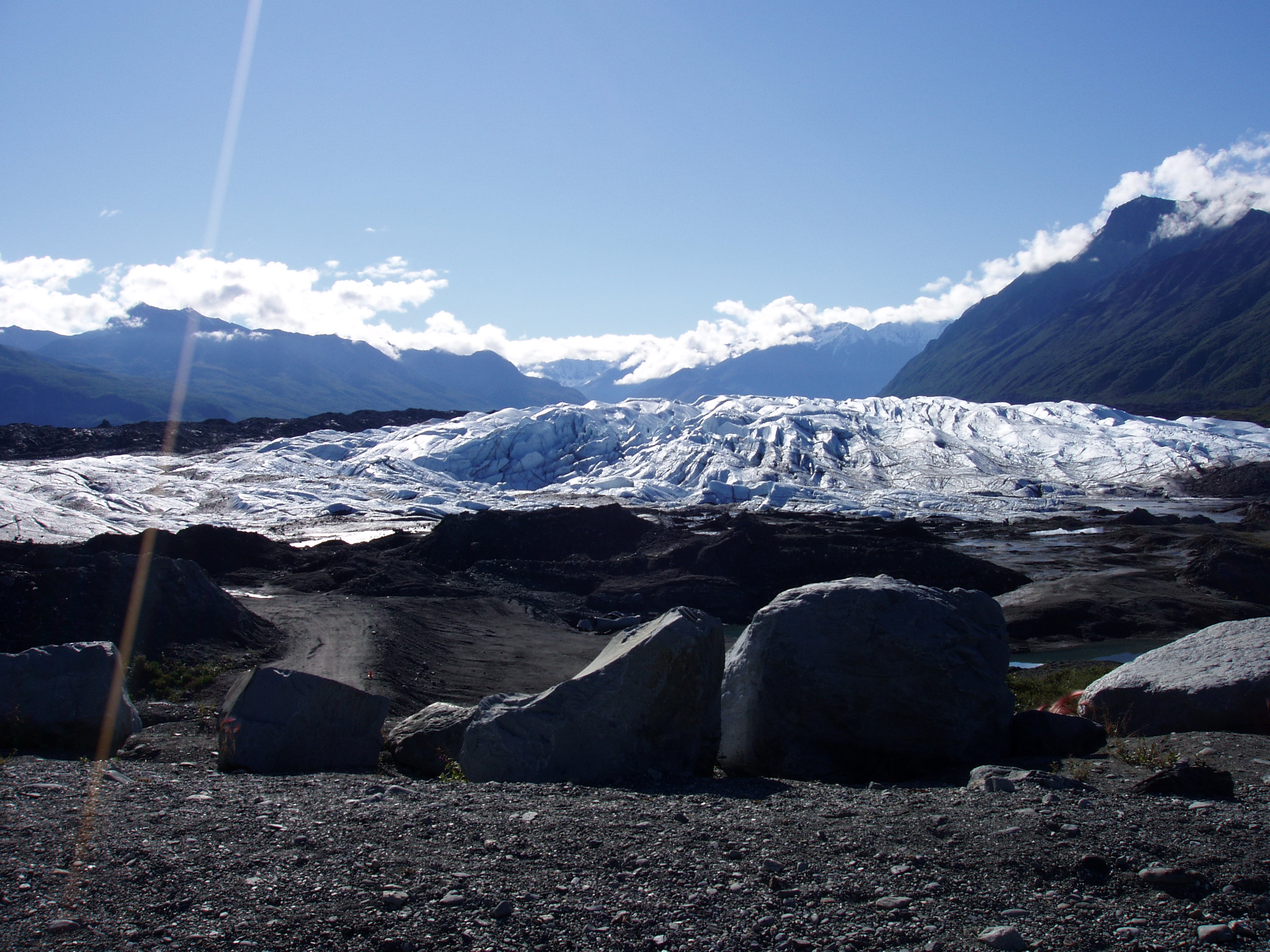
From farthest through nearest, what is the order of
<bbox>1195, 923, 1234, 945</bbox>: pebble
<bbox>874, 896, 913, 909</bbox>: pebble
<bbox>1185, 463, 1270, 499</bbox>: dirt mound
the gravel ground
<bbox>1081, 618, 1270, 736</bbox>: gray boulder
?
<bbox>1185, 463, 1270, 499</bbox>: dirt mound, <bbox>1081, 618, 1270, 736</bbox>: gray boulder, <bbox>874, 896, 913, 909</bbox>: pebble, the gravel ground, <bbox>1195, 923, 1234, 945</bbox>: pebble

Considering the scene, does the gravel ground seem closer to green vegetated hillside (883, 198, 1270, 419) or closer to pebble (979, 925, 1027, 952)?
pebble (979, 925, 1027, 952)

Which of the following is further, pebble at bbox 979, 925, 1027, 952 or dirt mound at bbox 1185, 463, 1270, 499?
dirt mound at bbox 1185, 463, 1270, 499

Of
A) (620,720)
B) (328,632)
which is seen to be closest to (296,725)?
(620,720)

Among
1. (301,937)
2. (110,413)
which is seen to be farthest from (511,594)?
(110,413)

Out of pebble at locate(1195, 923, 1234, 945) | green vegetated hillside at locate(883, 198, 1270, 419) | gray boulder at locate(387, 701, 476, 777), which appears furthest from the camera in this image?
green vegetated hillside at locate(883, 198, 1270, 419)

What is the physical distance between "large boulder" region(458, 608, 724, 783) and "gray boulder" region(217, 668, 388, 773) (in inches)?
62.8

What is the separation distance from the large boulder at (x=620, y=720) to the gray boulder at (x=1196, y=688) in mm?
4362

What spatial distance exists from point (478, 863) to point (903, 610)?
542 cm

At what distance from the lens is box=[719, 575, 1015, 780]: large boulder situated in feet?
25.7

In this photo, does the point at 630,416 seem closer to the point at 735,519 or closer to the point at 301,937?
the point at 735,519

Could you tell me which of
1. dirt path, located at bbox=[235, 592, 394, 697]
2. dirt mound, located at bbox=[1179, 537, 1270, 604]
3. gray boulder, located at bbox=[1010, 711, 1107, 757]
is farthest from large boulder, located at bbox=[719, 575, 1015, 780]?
dirt mound, located at bbox=[1179, 537, 1270, 604]

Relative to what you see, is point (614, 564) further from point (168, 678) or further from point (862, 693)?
point (862, 693)

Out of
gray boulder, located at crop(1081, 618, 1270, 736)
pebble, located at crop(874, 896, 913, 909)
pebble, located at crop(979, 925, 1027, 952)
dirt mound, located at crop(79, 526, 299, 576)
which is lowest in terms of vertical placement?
dirt mound, located at crop(79, 526, 299, 576)

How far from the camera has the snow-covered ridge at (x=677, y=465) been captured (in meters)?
55.9
